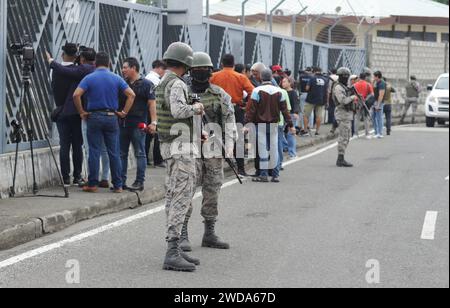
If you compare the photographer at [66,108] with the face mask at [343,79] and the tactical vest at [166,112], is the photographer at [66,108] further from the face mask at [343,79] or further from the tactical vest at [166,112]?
the face mask at [343,79]

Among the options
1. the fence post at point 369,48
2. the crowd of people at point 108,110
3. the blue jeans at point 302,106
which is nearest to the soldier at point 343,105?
the crowd of people at point 108,110

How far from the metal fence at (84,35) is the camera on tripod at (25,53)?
0.79 ft

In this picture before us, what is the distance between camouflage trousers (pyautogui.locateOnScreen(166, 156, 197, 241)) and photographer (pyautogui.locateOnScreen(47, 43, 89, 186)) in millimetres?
4630

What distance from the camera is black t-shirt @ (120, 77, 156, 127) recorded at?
1238cm

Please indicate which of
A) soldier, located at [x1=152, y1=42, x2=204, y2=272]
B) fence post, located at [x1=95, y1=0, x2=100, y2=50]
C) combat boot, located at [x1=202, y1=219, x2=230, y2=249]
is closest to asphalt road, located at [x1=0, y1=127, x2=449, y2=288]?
combat boot, located at [x1=202, y1=219, x2=230, y2=249]

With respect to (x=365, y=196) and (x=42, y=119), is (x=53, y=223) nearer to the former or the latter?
(x=42, y=119)

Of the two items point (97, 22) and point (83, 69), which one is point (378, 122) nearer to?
point (97, 22)

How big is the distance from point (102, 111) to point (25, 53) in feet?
3.90

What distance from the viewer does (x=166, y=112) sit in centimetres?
791

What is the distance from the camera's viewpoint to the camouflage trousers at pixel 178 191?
7902 millimetres

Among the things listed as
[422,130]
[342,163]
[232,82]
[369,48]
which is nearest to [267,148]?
[232,82]

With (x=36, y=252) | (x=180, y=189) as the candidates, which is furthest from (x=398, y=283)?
(x=36, y=252)

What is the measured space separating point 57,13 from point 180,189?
20.1ft

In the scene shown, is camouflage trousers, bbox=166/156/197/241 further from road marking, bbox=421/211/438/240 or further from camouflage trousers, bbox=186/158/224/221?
road marking, bbox=421/211/438/240
